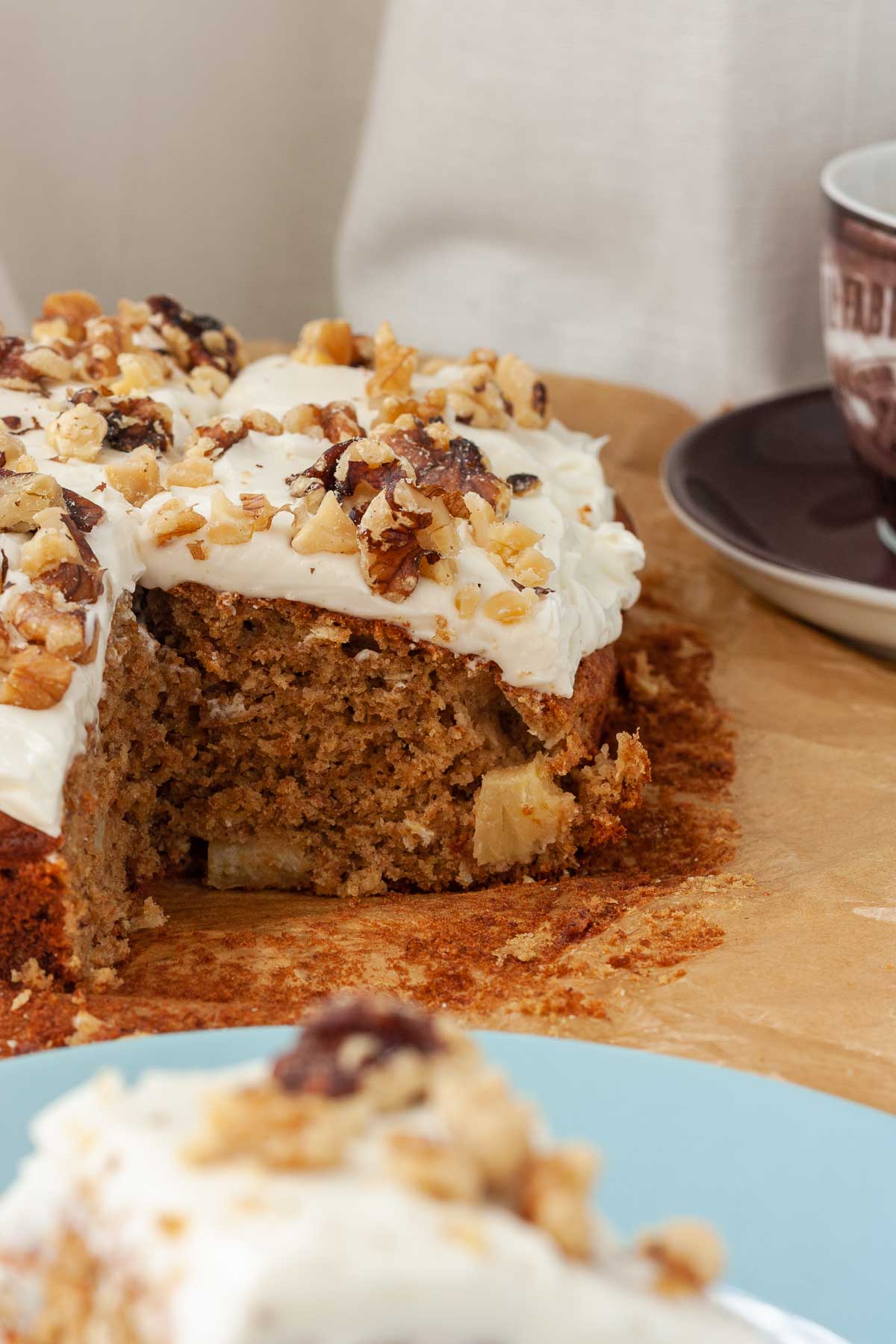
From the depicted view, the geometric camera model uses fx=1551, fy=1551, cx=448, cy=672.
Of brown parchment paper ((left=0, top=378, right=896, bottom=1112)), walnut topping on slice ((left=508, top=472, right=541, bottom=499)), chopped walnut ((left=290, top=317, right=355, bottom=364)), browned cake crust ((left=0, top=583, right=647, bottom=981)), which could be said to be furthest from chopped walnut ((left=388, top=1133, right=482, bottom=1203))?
chopped walnut ((left=290, top=317, right=355, bottom=364))

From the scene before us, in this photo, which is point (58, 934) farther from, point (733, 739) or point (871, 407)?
point (871, 407)

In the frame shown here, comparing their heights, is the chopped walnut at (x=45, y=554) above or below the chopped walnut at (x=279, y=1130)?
below

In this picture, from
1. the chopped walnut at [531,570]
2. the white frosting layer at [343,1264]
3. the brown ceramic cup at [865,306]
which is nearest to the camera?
the white frosting layer at [343,1264]

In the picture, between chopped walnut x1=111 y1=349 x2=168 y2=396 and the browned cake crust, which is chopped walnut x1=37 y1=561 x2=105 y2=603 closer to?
the browned cake crust

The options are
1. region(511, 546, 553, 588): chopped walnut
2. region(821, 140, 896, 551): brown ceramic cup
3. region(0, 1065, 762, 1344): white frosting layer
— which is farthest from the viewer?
region(821, 140, 896, 551): brown ceramic cup

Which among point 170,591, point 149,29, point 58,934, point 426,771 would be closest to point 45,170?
point 149,29

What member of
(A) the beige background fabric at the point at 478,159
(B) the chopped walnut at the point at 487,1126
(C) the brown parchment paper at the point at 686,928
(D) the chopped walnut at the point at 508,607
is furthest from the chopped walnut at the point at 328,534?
(A) the beige background fabric at the point at 478,159

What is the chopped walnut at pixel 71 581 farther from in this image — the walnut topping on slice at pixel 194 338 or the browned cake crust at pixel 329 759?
the walnut topping on slice at pixel 194 338
